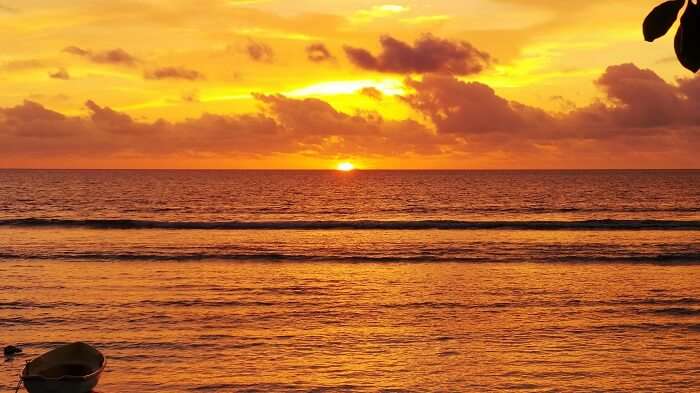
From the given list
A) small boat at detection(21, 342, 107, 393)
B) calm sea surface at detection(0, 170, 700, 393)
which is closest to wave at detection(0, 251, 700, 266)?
calm sea surface at detection(0, 170, 700, 393)

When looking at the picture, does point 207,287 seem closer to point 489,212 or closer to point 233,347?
point 233,347

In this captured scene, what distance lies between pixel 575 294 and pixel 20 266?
81.8 feet

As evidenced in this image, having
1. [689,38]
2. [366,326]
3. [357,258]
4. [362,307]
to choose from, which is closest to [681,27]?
[689,38]

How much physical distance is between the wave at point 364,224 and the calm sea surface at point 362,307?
227 centimetres

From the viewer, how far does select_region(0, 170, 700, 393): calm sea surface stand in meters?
16.1

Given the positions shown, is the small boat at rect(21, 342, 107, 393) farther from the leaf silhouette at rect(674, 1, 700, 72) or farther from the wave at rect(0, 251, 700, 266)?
the wave at rect(0, 251, 700, 266)

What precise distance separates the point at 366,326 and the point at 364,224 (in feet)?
114

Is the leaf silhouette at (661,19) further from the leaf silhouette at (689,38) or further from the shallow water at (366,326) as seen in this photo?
the shallow water at (366,326)

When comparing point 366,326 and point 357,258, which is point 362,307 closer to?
point 366,326

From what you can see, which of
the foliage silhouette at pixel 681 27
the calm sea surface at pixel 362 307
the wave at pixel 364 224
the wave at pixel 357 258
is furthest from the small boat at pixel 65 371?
the wave at pixel 364 224

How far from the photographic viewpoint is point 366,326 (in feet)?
66.9

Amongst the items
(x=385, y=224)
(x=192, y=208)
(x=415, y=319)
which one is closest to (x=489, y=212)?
(x=385, y=224)

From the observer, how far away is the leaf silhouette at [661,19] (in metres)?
2.04

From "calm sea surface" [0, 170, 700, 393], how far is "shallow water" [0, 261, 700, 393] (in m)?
0.07
